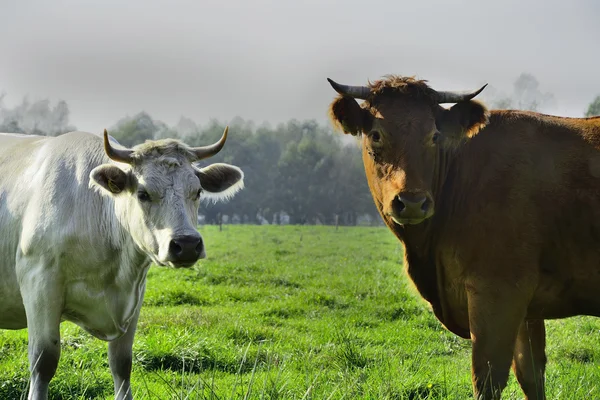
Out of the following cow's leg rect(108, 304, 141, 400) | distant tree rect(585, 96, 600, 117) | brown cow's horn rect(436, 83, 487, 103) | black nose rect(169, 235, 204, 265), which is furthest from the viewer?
distant tree rect(585, 96, 600, 117)

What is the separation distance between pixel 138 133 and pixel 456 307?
50.7 metres

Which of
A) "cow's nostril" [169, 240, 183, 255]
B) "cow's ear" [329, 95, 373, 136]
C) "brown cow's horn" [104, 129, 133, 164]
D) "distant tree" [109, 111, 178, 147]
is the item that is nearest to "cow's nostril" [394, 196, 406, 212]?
"cow's ear" [329, 95, 373, 136]

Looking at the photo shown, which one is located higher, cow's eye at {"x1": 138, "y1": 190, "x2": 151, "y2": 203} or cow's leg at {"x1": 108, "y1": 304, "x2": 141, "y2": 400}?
cow's eye at {"x1": 138, "y1": 190, "x2": 151, "y2": 203}

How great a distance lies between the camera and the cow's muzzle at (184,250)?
4594 mm

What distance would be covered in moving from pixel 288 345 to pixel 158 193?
3.64 m

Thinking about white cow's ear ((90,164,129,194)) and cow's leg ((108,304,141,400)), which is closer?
white cow's ear ((90,164,129,194))

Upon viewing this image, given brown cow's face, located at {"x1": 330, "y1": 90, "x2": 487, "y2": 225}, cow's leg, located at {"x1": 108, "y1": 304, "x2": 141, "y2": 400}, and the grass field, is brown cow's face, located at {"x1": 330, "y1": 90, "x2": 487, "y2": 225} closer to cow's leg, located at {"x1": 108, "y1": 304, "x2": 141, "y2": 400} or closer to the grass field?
the grass field

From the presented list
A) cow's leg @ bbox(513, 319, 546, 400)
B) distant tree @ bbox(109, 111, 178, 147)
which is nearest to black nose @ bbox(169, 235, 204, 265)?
cow's leg @ bbox(513, 319, 546, 400)

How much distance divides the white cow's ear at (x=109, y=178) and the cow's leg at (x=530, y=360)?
11.6ft

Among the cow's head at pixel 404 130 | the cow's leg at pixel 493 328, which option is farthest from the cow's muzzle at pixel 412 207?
the cow's leg at pixel 493 328

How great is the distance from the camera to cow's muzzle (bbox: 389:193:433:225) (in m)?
4.49

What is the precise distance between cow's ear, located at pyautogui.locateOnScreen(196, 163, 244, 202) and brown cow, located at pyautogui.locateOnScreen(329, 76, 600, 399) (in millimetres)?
A: 1005

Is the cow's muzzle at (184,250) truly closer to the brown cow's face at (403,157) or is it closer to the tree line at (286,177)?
the brown cow's face at (403,157)

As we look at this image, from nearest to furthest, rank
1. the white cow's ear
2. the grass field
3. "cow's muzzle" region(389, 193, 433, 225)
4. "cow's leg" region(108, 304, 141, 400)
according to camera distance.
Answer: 1. "cow's muzzle" region(389, 193, 433, 225)
2. the white cow's ear
3. the grass field
4. "cow's leg" region(108, 304, 141, 400)
